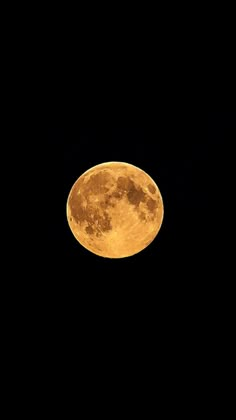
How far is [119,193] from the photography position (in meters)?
4.83

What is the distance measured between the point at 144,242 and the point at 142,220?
371 millimetres

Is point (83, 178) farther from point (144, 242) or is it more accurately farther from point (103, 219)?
point (144, 242)

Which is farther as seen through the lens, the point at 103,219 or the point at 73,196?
the point at 73,196

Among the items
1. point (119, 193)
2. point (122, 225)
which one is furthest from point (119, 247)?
point (119, 193)

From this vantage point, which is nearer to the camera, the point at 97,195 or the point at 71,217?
the point at 97,195

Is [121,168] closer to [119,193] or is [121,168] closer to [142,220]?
[119,193]

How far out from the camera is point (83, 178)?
16.8ft

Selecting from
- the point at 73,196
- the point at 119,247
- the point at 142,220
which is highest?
the point at 73,196

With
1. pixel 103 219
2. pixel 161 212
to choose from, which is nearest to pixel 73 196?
pixel 103 219

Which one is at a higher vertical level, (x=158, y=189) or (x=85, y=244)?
(x=158, y=189)

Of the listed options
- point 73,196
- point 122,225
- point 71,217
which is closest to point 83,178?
point 73,196

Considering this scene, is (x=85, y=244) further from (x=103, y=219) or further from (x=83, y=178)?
(x=83, y=178)

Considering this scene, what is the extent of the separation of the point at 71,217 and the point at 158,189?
1.45 meters

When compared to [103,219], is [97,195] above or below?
above
